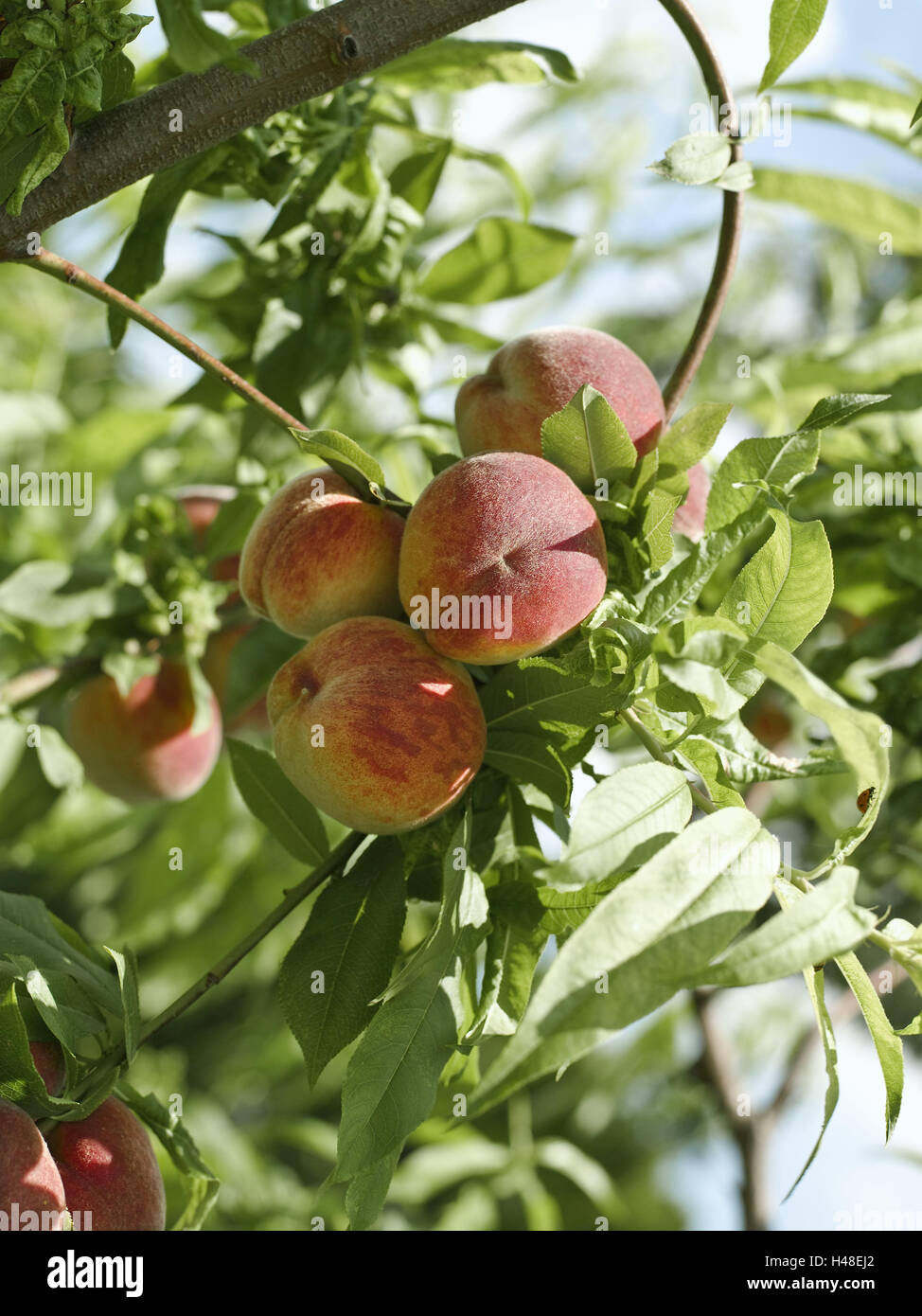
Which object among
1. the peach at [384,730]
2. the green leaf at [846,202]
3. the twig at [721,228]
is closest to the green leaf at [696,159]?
the twig at [721,228]

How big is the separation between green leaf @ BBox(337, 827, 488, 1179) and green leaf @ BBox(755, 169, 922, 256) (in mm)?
794

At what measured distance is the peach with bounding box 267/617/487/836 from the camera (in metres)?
0.57

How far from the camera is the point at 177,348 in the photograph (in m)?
0.60

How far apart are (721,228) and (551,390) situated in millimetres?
137

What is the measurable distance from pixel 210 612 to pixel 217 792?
46 cm

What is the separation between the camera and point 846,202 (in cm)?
112

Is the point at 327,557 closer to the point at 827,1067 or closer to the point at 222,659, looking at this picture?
the point at 827,1067

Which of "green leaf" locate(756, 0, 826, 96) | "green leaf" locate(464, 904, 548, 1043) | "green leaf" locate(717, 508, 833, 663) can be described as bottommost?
"green leaf" locate(464, 904, 548, 1043)

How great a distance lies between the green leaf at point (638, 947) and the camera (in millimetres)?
382

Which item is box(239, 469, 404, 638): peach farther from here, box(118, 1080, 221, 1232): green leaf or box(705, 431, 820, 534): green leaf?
box(118, 1080, 221, 1232): green leaf

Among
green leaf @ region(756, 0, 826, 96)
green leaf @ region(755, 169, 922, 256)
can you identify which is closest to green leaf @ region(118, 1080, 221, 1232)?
green leaf @ region(756, 0, 826, 96)

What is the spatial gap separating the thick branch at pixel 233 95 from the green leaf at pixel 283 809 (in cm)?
32

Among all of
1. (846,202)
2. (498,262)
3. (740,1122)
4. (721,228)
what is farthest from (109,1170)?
(846,202)
